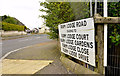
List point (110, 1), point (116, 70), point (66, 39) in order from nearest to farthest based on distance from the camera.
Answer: point (116, 70), point (110, 1), point (66, 39)

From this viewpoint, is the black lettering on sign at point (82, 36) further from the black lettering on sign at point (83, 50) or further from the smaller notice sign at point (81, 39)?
the black lettering on sign at point (83, 50)

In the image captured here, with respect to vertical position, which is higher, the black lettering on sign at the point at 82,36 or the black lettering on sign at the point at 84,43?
the black lettering on sign at the point at 82,36

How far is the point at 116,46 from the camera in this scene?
89.5 inches

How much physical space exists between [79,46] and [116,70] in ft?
4.33

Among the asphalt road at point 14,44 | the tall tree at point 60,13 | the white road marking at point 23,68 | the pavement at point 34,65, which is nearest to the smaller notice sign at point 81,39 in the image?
the pavement at point 34,65

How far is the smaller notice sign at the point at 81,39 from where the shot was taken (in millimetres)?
2047

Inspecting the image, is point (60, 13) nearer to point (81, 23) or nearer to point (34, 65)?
point (81, 23)

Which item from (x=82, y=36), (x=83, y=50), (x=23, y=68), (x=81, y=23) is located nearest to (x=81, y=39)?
(x=82, y=36)

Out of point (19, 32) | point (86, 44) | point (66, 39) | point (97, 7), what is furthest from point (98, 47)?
point (19, 32)

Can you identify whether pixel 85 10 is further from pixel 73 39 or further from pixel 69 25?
pixel 73 39

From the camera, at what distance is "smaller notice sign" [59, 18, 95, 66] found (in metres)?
2.05

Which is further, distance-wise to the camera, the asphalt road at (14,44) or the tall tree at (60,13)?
the asphalt road at (14,44)

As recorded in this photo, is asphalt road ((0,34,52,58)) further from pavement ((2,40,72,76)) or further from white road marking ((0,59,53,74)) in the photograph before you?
white road marking ((0,59,53,74))

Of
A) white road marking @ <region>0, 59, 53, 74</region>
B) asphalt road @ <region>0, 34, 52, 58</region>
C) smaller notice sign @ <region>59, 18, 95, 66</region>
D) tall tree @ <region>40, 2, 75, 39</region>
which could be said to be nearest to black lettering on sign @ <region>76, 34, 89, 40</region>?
smaller notice sign @ <region>59, 18, 95, 66</region>
